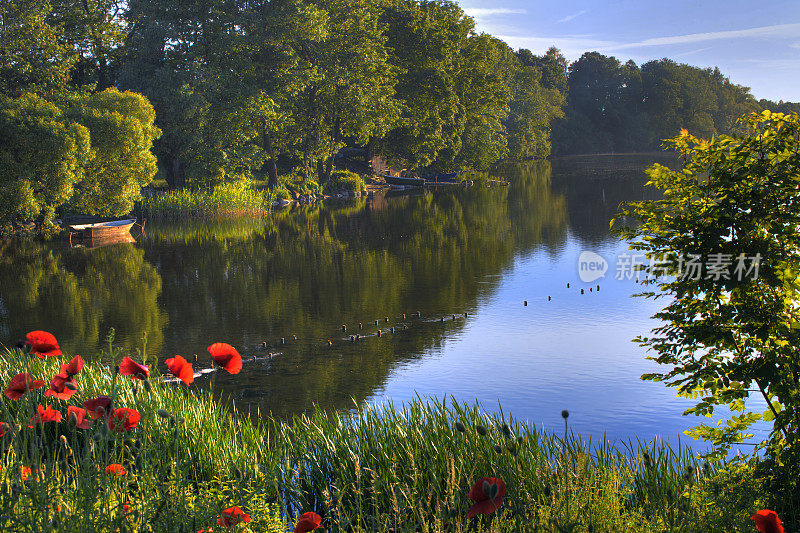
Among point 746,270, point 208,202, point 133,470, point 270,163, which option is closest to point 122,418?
point 133,470

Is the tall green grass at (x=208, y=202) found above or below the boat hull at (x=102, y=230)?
above

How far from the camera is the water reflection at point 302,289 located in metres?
11.8

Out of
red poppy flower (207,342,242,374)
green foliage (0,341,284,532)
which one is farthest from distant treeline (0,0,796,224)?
red poppy flower (207,342,242,374)

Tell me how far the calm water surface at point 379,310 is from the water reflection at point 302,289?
0.06 meters

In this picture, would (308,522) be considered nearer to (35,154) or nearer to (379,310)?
(379,310)

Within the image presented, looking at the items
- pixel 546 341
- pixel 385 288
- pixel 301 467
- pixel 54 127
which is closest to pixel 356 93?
pixel 54 127

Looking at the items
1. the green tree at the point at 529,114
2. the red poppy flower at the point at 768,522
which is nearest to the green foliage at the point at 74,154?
the red poppy flower at the point at 768,522

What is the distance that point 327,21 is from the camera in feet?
145

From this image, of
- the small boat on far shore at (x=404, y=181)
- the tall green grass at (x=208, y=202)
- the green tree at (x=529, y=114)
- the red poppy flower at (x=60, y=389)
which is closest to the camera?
the red poppy flower at (x=60, y=389)

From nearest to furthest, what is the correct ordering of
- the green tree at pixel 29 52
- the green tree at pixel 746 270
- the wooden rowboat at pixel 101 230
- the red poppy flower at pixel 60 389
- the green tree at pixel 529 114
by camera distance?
1. the red poppy flower at pixel 60 389
2. the green tree at pixel 746 270
3. the wooden rowboat at pixel 101 230
4. the green tree at pixel 29 52
5. the green tree at pixel 529 114

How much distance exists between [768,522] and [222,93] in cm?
Answer: 3947

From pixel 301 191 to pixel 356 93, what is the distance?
7.41m

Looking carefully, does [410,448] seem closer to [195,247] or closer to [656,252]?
[656,252]

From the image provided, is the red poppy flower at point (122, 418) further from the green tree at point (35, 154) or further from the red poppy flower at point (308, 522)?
the green tree at point (35, 154)
